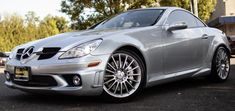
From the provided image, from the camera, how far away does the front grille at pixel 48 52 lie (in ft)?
17.2

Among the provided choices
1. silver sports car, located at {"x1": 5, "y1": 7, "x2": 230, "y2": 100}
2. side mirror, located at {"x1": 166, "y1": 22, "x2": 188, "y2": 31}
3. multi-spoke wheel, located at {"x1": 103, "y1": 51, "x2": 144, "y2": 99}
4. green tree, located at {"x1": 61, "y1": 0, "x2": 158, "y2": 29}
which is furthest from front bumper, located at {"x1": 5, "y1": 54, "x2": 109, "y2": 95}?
green tree, located at {"x1": 61, "y1": 0, "x2": 158, "y2": 29}

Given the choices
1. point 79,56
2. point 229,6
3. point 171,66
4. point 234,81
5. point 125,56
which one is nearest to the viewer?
point 79,56

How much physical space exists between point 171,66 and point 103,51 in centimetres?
133

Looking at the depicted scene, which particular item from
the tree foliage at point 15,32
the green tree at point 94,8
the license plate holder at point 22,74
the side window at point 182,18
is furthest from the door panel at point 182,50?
the tree foliage at point 15,32

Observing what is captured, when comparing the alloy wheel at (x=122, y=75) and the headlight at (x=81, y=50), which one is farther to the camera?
the alloy wheel at (x=122, y=75)

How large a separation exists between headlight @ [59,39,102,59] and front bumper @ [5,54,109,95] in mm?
69

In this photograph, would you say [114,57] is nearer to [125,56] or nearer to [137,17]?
[125,56]

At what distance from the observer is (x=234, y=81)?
759 cm

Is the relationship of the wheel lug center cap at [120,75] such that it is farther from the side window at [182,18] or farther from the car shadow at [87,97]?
the side window at [182,18]

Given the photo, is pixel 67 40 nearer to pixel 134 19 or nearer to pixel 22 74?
pixel 22 74

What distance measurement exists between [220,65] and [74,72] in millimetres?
3269

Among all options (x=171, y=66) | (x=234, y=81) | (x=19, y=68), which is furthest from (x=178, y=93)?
(x=19, y=68)

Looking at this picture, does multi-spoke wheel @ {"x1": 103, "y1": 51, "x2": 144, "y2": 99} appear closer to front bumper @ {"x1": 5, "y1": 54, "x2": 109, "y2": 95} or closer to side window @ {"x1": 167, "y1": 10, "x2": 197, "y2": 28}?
front bumper @ {"x1": 5, "y1": 54, "x2": 109, "y2": 95}

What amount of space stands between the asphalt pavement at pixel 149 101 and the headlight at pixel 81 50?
62 cm
